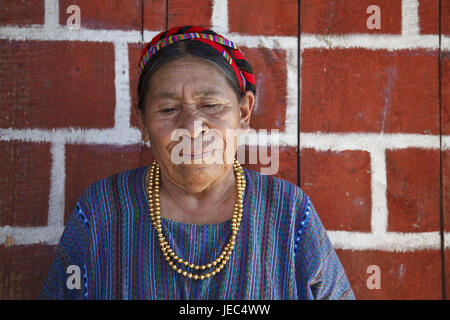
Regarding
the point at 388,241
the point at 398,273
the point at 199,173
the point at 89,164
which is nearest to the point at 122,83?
the point at 89,164

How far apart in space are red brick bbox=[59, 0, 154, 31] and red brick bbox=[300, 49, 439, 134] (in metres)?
0.79

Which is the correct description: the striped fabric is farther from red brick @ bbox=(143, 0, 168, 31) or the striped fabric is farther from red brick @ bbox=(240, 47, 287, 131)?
red brick @ bbox=(143, 0, 168, 31)

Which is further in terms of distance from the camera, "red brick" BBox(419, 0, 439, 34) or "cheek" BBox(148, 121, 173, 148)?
"red brick" BBox(419, 0, 439, 34)

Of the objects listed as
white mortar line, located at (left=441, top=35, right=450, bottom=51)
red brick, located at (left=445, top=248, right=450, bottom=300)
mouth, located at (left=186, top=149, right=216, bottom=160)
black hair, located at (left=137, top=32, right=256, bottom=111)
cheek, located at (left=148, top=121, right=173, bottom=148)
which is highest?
white mortar line, located at (left=441, top=35, right=450, bottom=51)

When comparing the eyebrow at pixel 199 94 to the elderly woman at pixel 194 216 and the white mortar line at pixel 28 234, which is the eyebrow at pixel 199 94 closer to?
the elderly woman at pixel 194 216

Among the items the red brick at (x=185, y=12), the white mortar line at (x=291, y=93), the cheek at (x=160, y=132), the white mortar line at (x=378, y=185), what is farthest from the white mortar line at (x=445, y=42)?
the cheek at (x=160, y=132)

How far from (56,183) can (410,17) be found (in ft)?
5.94

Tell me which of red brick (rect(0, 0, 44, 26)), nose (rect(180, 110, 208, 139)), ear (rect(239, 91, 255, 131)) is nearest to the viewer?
nose (rect(180, 110, 208, 139))

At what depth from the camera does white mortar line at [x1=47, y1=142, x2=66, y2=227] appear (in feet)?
5.87

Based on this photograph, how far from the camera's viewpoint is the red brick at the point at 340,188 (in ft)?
6.01

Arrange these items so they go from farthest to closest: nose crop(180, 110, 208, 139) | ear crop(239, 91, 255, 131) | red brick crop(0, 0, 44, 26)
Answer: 1. red brick crop(0, 0, 44, 26)
2. ear crop(239, 91, 255, 131)
3. nose crop(180, 110, 208, 139)

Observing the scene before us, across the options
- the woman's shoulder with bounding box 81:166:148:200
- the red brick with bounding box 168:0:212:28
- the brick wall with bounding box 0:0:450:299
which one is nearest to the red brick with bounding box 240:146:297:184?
the brick wall with bounding box 0:0:450:299

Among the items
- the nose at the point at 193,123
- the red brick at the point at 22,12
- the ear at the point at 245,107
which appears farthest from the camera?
the red brick at the point at 22,12

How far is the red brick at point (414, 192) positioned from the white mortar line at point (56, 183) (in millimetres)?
1512
